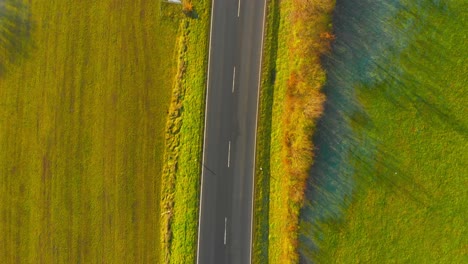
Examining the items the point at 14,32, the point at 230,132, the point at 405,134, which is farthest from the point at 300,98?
the point at 14,32

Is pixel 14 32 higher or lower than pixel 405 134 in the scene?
higher

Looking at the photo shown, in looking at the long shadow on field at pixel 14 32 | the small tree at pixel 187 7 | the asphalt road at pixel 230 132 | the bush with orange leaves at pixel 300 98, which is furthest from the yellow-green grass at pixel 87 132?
the bush with orange leaves at pixel 300 98

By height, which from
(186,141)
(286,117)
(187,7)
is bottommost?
(186,141)

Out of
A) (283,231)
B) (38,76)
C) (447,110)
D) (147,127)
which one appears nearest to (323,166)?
(283,231)

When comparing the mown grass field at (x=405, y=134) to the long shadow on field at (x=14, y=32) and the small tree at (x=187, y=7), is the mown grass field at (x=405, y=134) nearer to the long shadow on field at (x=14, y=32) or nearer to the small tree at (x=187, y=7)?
the small tree at (x=187, y=7)

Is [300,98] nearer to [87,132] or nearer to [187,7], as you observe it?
[187,7]

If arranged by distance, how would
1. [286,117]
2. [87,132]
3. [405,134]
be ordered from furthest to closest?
[87,132], [286,117], [405,134]

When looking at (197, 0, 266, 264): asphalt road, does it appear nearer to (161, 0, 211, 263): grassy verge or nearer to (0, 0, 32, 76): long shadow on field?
(161, 0, 211, 263): grassy verge

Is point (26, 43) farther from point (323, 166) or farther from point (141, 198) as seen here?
point (323, 166)
